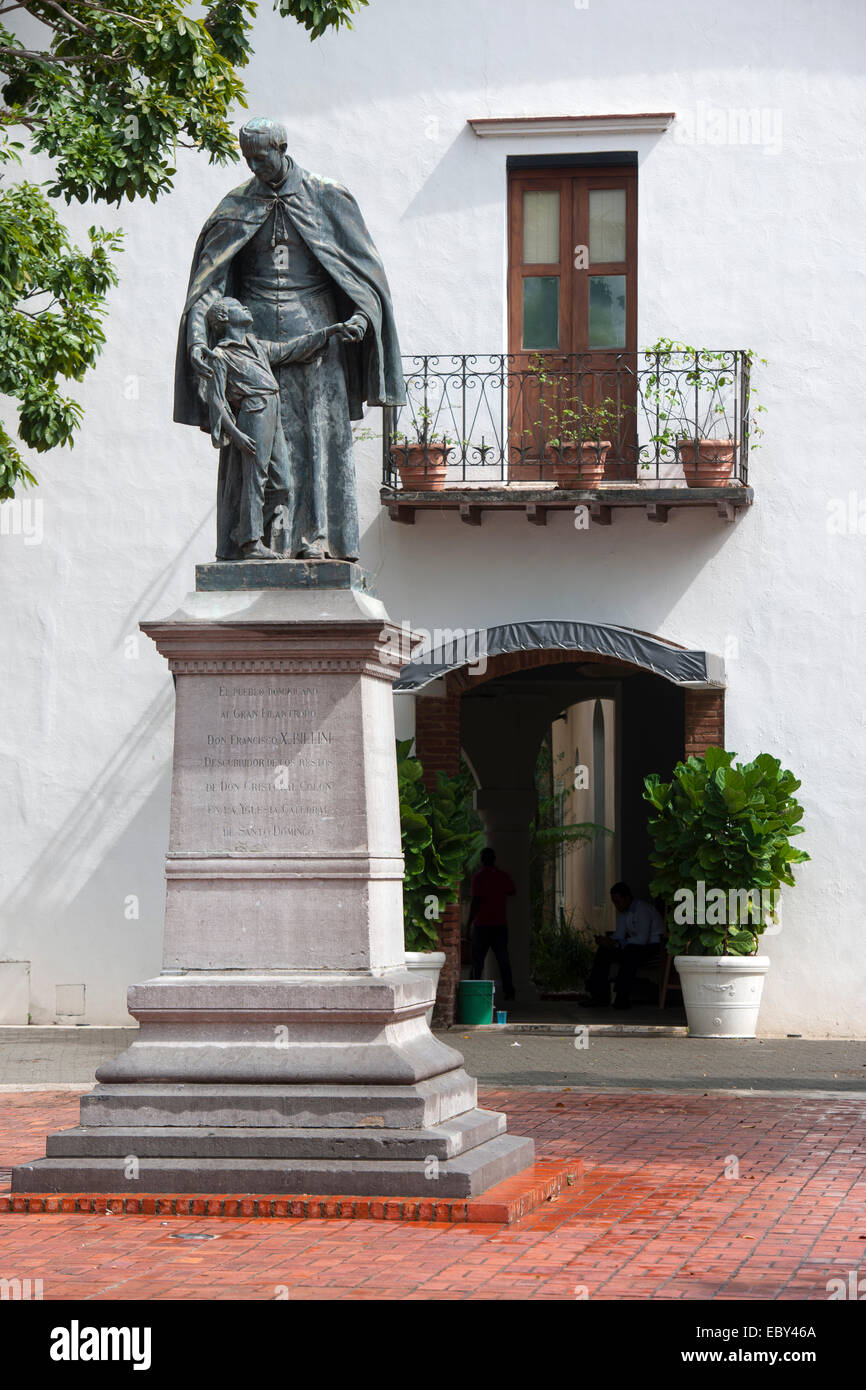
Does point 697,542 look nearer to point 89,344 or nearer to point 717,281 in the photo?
point 717,281

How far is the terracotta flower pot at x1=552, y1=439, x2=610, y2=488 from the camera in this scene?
15555 mm

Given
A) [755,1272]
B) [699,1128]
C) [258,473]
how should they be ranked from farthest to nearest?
[699,1128] < [258,473] < [755,1272]

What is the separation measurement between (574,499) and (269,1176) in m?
9.12

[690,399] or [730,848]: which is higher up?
[690,399]

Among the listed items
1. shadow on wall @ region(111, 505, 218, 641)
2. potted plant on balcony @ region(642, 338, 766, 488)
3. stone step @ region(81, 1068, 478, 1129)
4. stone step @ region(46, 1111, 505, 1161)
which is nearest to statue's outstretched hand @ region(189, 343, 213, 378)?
stone step @ region(81, 1068, 478, 1129)

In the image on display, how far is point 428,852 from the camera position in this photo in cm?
1564

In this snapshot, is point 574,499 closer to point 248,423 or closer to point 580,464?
point 580,464

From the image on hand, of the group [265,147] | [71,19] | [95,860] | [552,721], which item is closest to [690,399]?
[71,19]

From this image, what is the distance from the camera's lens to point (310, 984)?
7.66 meters

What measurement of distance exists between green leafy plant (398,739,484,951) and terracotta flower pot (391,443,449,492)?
218 cm

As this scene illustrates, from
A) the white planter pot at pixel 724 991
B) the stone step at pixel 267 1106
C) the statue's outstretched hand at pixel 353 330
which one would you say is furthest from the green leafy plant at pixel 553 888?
the stone step at pixel 267 1106

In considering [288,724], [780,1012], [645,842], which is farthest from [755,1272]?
[645,842]

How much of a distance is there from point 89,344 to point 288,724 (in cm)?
563

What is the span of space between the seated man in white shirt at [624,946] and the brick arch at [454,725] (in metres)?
3.07
